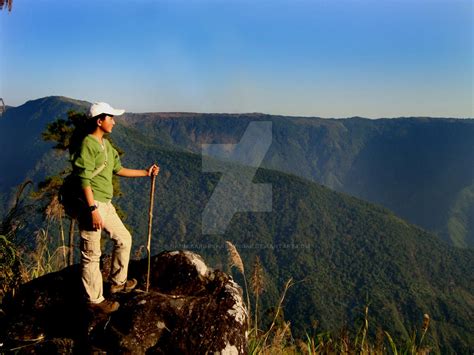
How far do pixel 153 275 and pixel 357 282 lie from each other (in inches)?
4588

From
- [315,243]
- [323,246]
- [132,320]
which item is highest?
[132,320]

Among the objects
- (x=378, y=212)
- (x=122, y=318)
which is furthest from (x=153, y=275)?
(x=378, y=212)

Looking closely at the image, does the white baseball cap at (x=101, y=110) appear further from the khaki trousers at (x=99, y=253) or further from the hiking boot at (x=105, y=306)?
the hiking boot at (x=105, y=306)

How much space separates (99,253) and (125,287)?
52 centimetres

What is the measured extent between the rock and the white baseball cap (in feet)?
6.19

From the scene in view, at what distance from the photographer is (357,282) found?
375ft

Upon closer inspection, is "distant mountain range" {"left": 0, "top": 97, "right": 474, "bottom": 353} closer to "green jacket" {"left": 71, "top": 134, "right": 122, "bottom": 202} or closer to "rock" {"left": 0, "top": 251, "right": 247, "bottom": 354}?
"rock" {"left": 0, "top": 251, "right": 247, "bottom": 354}

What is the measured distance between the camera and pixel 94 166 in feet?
15.3

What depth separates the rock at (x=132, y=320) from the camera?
13.5ft

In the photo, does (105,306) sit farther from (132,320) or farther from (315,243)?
(315,243)

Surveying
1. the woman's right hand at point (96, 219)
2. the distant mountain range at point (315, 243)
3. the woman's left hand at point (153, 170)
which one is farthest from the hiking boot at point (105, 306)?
the distant mountain range at point (315, 243)

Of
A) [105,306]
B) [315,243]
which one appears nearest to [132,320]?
[105,306]

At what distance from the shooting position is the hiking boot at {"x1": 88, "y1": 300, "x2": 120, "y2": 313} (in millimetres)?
4478

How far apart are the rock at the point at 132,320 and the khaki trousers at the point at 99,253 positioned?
22cm
